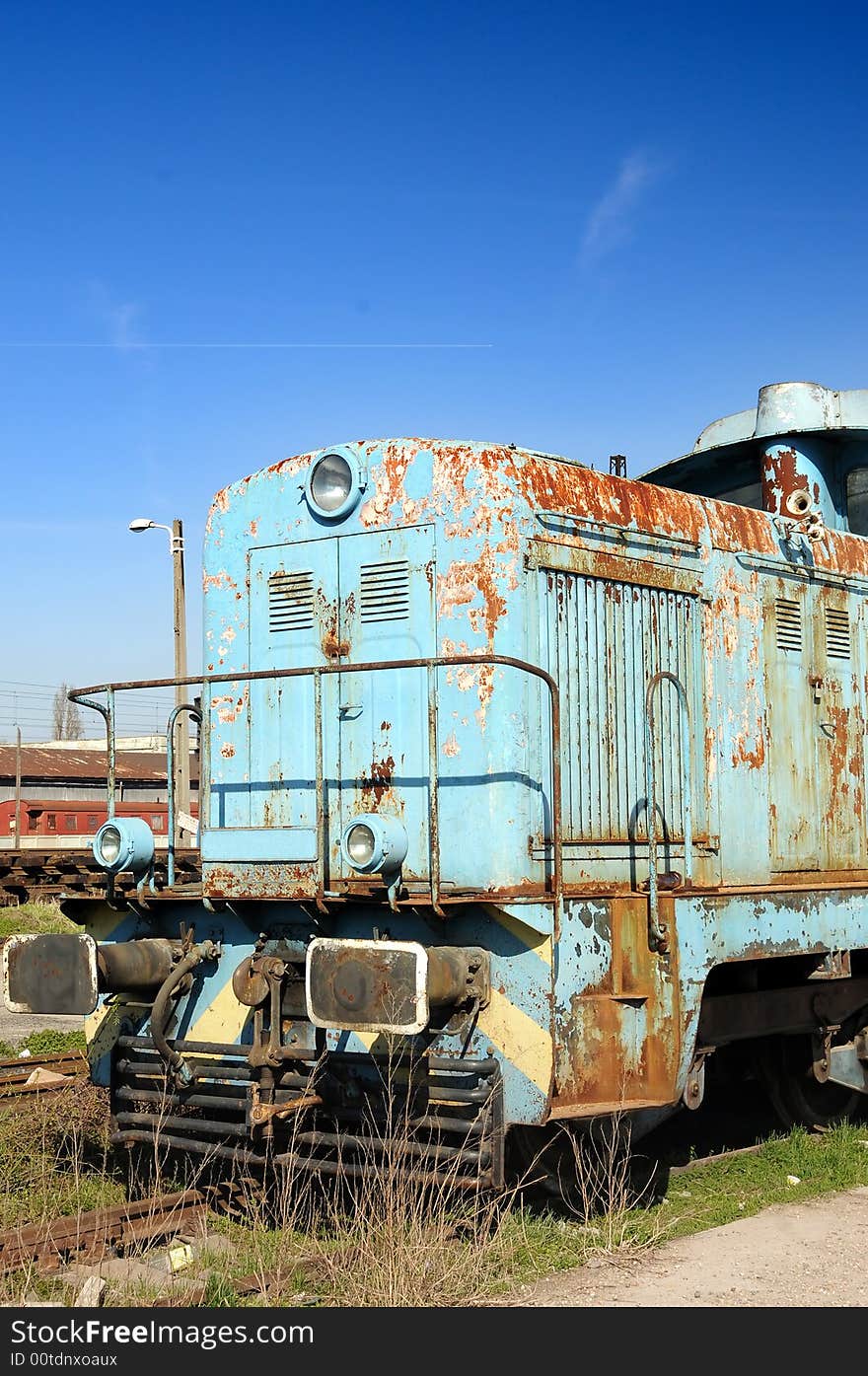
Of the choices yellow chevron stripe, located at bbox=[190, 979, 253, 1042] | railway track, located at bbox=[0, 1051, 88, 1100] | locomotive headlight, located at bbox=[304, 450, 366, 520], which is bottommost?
railway track, located at bbox=[0, 1051, 88, 1100]

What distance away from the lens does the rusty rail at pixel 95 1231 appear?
5.13 meters

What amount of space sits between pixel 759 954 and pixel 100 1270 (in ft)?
10.2

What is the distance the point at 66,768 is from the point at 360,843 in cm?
3812

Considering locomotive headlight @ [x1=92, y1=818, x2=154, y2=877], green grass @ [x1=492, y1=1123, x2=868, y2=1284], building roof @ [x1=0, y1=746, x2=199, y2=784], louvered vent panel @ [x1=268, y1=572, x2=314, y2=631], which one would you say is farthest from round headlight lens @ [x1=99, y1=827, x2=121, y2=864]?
building roof @ [x1=0, y1=746, x2=199, y2=784]

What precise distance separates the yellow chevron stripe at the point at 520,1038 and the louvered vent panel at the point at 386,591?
Answer: 67.4 inches

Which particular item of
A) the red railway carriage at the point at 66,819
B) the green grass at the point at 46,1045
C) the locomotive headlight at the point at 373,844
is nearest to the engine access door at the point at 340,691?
the locomotive headlight at the point at 373,844

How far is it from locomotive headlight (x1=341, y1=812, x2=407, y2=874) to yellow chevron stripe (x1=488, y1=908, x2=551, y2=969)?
44cm

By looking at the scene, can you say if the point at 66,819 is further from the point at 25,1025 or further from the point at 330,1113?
the point at 330,1113

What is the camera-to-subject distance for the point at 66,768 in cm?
4200

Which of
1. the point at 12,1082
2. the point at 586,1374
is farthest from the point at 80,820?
the point at 586,1374

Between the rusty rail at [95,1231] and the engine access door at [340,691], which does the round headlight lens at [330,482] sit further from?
the rusty rail at [95,1231]

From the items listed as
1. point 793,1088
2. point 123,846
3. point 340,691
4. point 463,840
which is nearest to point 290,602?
point 340,691

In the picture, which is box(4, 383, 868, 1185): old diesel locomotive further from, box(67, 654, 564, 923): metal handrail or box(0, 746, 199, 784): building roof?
box(0, 746, 199, 784): building roof

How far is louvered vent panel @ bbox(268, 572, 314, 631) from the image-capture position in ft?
21.0
